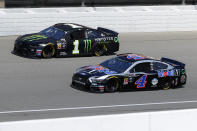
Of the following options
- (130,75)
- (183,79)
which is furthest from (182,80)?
(130,75)

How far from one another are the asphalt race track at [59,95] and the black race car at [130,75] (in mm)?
233

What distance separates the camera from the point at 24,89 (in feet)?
48.1

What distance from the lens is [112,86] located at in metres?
14.5

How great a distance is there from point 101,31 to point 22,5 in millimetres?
14583

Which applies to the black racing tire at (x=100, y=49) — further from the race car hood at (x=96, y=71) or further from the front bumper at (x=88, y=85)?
the front bumper at (x=88, y=85)

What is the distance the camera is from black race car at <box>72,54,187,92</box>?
1433 centimetres

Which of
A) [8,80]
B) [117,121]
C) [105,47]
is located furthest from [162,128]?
[105,47]

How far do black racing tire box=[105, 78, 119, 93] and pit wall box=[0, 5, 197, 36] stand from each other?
1058cm

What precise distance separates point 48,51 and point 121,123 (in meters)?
11.7

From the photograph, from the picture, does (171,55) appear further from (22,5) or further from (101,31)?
(22,5)

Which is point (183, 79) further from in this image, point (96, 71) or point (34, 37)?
point (34, 37)

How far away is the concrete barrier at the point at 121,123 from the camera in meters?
7.55

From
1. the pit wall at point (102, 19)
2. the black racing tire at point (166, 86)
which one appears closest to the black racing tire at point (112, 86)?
the black racing tire at point (166, 86)

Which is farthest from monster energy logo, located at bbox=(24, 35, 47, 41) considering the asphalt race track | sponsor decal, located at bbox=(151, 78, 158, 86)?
sponsor decal, located at bbox=(151, 78, 158, 86)
